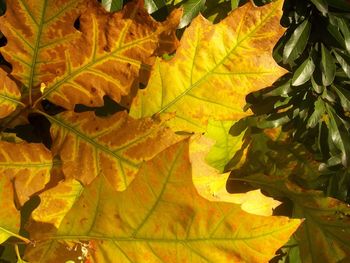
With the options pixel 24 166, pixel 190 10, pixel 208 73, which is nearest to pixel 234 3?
pixel 190 10

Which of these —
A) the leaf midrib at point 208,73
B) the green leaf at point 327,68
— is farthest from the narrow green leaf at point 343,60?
the leaf midrib at point 208,73

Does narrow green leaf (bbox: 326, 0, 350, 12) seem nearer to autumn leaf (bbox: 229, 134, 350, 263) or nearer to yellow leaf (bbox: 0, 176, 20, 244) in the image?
autumn leaf (bbox: 229, 134, 350, 263)

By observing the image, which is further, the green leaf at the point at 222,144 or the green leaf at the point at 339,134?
the green leaf at the point at 339,134

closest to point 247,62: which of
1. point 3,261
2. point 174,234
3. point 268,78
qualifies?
point 268,78

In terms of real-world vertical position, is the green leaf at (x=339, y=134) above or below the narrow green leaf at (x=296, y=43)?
below

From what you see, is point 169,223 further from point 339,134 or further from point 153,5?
point 339,134

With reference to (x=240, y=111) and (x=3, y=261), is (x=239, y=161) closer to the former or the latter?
(x=240, y=111)

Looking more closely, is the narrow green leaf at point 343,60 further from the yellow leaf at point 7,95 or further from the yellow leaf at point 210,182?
the yellow leaf at point 7,95
